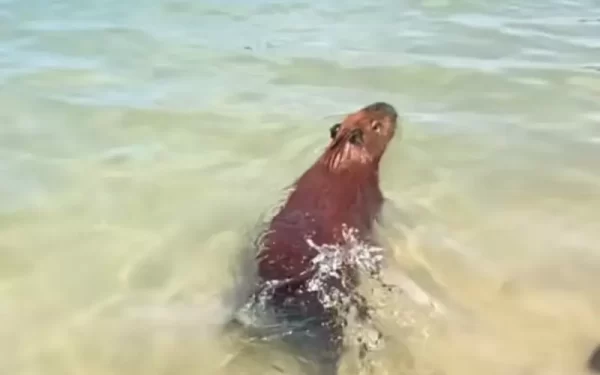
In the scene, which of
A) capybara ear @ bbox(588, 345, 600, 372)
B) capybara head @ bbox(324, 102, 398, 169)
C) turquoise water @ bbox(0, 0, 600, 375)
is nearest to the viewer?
capybara ear @ bbox(588, 345, 600, 372)

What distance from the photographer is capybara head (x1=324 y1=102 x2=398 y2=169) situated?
18.8ft

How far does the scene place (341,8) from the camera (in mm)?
11133

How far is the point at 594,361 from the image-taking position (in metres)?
4.30

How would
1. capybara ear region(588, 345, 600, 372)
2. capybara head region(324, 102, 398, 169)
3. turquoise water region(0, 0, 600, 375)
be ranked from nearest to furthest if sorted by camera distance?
capybara ear region(588, 345, 600, 372)
turquoise water region(0, 0, 600, 375)
capybara head region(324, 102, 398, 169)

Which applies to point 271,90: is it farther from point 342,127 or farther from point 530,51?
point 530,51

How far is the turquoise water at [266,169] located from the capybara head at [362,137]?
0.34 metres

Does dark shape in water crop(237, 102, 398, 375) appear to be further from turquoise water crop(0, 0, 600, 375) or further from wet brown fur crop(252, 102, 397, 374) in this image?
turquoise water crop(0, 0, 600, 375)

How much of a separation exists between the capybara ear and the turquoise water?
0.18 ft

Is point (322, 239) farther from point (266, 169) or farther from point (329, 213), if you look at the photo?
point (266, 169)

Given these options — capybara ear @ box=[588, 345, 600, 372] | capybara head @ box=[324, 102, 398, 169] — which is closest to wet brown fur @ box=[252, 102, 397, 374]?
capybara head @ box=[324, 102, 398, 169]

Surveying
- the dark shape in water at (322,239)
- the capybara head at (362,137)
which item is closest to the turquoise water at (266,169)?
the dark shape in water at (322,239)

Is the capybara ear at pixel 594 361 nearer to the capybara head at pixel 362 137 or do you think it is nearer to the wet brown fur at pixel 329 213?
the wet brown fur at pixel 329 213

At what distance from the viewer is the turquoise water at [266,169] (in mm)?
4633

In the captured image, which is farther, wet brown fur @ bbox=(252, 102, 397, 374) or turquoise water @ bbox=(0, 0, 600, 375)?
turquoise water @ bbox=(0, 0, 600, 375)
